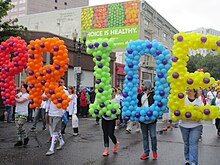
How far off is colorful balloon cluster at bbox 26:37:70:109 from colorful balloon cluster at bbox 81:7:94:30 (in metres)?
33.5

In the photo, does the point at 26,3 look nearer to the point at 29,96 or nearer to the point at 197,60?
the point at 197,60

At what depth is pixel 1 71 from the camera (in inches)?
352

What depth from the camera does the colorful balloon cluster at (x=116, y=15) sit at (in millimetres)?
38719

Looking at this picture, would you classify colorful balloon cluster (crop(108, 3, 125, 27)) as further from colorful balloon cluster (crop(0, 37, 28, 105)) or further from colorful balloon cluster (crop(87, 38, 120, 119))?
colorful balloon cluster (crop(87, 38, 120, 119))

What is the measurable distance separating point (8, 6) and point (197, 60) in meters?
47.8

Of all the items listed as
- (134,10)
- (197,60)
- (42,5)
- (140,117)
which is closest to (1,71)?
(140,117)

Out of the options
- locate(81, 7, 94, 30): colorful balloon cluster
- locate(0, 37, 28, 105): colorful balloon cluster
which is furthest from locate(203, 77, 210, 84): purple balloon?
locate(81, 7, 94, 30): colorful balloon cluster

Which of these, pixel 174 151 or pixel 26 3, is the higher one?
pixel 26 3

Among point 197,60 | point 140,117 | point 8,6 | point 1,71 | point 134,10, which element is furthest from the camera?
point 197,60

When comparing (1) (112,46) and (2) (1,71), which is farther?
(2) (1,71)

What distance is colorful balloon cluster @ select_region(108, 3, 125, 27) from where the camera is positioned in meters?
38.7

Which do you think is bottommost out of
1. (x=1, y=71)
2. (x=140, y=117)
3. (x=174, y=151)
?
(x=174, y=151)

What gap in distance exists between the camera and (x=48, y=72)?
7.70 metres

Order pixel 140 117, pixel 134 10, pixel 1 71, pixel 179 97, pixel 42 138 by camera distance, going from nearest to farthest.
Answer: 1. pixel 179 97
2. pixel 140 117
3. pixel 1 71
4. pixel 42 138
5. pixel 134 10
